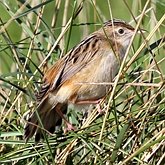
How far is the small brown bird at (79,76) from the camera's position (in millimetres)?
5199

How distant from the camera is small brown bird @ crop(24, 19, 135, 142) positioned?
17.1 feet

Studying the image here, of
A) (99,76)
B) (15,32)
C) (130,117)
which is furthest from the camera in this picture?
(15,32)

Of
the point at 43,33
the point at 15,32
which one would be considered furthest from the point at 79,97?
the point at 15,32

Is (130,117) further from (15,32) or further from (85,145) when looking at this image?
(15,32)

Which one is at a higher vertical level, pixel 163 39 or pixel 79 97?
pixel 163 39

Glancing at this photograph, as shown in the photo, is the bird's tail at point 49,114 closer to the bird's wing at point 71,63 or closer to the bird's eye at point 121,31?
the bird's wing at point 71,63

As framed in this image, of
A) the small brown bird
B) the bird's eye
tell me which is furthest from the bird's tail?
the bird's eye

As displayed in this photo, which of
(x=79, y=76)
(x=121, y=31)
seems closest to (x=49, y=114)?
(x=79, y=76)

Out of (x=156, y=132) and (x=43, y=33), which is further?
(x=43, y=33)

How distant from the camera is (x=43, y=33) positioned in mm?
5383

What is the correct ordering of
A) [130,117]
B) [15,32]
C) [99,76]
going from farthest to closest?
1. [15,32]
2. [99,76]
3. [130,117]

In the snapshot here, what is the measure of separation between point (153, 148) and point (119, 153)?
18cm

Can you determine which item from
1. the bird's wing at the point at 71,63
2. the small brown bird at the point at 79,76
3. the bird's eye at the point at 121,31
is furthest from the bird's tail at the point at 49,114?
the bird's eye at the point at 121,31

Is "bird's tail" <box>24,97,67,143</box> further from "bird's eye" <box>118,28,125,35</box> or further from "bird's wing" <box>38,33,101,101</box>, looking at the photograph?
"bird's eye" <box>118,28,125,35</box>
